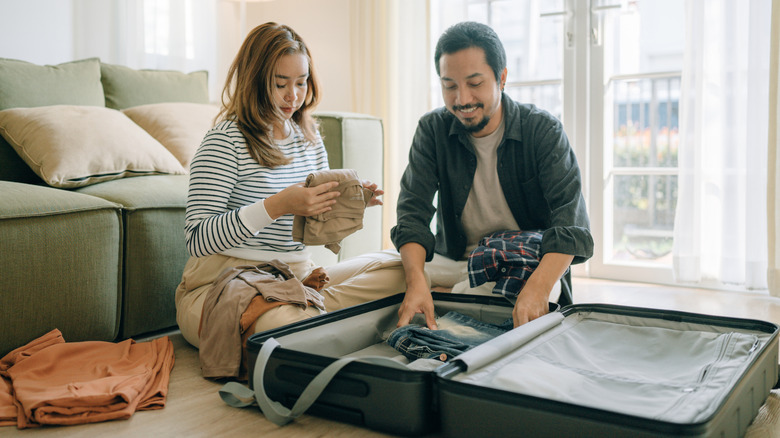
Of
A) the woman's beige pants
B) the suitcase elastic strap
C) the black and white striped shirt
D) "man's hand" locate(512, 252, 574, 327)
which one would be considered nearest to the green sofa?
the woman's beige pants

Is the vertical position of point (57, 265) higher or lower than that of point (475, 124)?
lower

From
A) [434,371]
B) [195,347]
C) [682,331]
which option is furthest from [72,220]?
[682,331]

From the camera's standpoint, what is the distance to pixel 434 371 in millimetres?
1030

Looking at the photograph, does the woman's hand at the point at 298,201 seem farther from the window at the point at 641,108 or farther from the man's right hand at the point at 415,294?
the window at the point at 641,108

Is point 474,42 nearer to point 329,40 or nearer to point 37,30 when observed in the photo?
point 37,30

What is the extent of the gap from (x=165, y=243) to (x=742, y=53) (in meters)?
1.97

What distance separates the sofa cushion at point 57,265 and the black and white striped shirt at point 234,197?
0.84 ft

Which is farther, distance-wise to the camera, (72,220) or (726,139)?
(726,139)

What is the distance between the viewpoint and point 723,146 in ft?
7.77

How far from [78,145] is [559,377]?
1.43 meters

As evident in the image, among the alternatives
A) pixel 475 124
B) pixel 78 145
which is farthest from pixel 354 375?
pixel 78 145

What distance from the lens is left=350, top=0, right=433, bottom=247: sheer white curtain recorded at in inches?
122

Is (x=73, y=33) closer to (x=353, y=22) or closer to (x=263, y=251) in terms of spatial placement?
(x=353, y=22)

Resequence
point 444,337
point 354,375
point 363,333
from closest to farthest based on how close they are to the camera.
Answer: point 354,375, point 444,337, point 363,333
